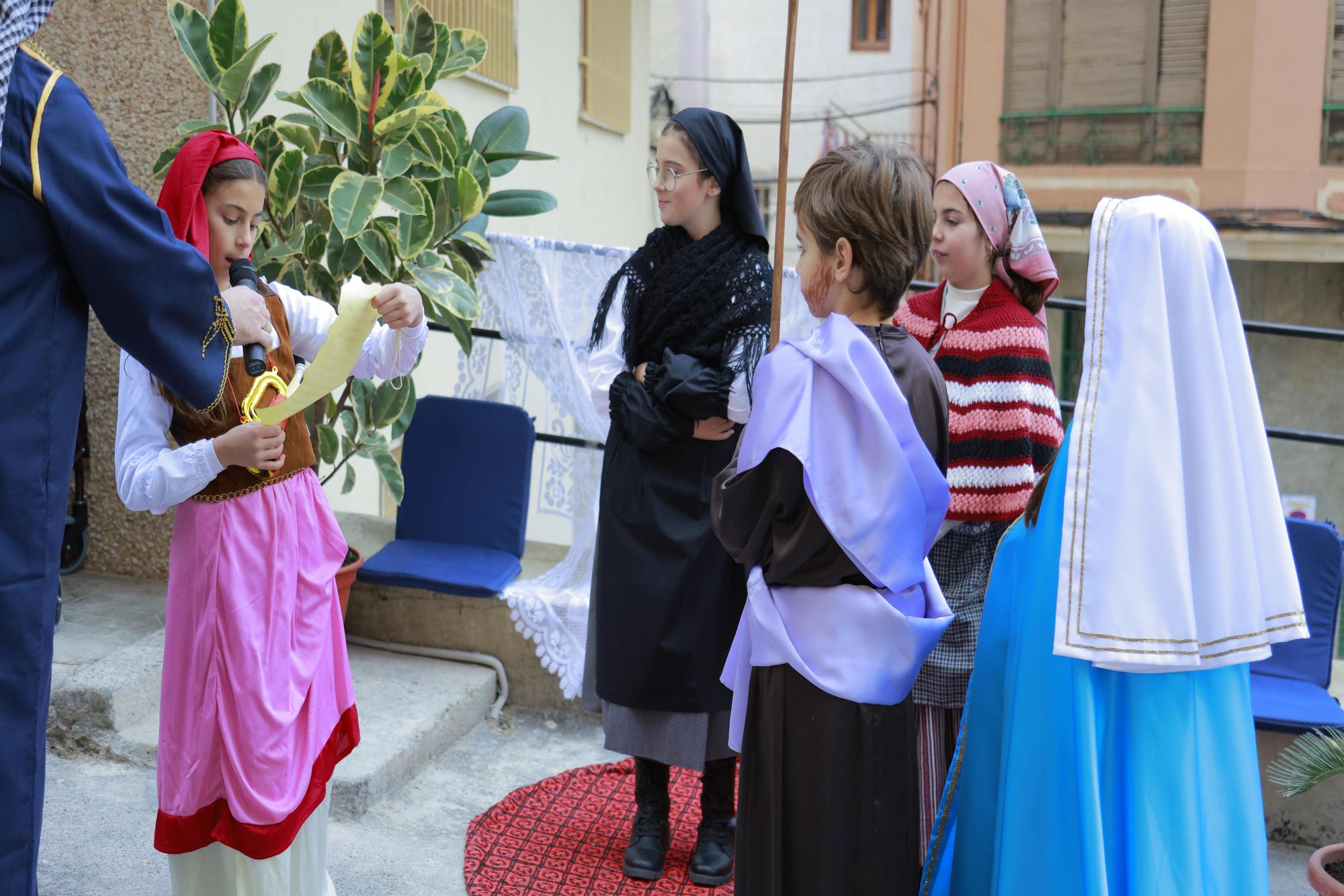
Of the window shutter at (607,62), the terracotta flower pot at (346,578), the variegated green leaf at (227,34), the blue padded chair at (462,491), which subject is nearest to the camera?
the variegated green leaf at (227,34)

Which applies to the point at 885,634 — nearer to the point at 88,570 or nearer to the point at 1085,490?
the point at 1085,490

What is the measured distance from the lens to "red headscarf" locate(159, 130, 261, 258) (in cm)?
207

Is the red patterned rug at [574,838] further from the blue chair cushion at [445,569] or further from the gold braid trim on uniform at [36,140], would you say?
the gold braid trim on uniform at [36,140]

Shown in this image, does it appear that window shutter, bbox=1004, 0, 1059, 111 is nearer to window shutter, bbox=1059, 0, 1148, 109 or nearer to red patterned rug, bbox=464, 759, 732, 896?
window shutter, bbox=1059, 0, 1148, 109

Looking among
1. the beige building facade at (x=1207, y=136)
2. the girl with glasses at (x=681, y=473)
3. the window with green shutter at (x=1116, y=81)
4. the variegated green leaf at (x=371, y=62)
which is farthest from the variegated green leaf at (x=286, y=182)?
the window with green shutter at (x=1116, y=81)

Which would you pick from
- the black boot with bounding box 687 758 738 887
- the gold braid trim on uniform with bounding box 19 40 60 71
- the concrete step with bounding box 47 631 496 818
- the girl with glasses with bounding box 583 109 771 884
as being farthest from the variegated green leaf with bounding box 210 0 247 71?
the black boot with bounding box 687 758 738 887

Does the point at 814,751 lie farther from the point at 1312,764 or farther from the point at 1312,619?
the point at 1312,619

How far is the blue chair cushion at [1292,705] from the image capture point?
3.02 metres

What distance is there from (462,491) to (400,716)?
86 centimetres

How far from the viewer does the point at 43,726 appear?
1706mm

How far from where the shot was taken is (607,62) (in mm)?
10297

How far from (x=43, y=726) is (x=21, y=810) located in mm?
115

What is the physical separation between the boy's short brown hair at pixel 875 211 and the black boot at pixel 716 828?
128 centimetres

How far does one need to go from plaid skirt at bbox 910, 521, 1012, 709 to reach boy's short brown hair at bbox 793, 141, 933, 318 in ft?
2.24
